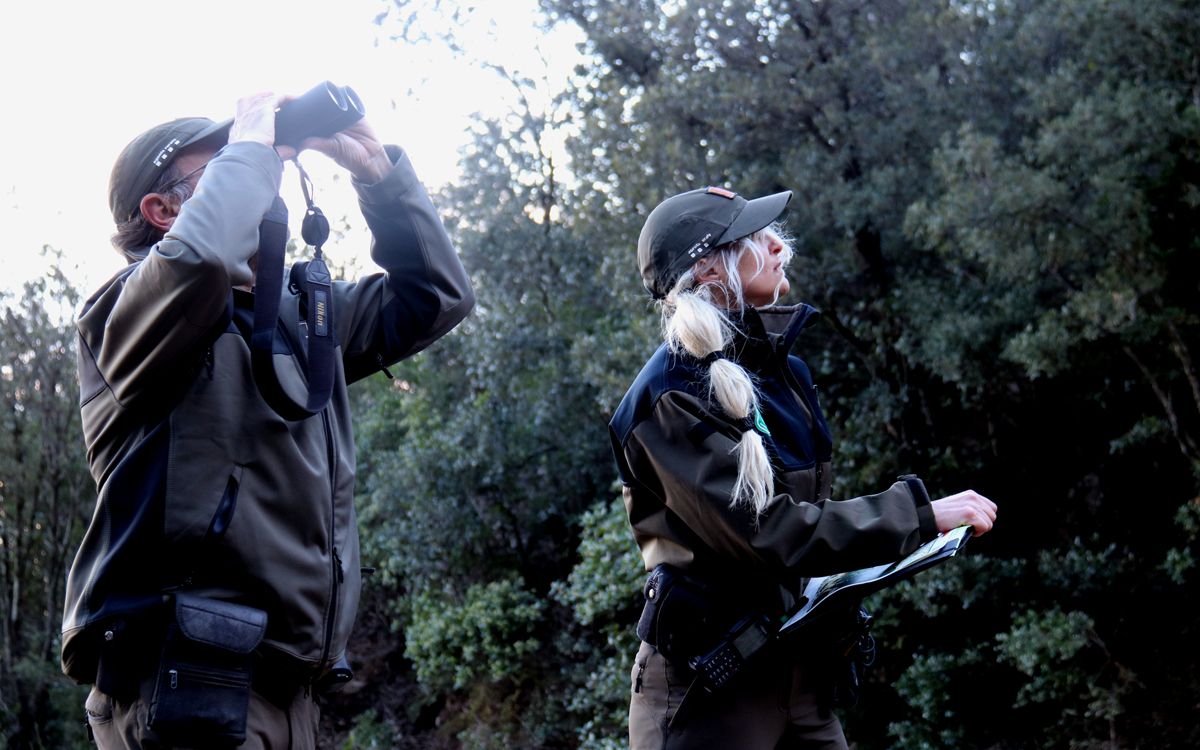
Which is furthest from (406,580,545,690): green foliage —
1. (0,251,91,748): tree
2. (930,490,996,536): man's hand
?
(930,490,996,536): man's hand

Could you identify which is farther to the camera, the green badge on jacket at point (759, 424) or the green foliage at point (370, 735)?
the green foliage at point (370, 735)

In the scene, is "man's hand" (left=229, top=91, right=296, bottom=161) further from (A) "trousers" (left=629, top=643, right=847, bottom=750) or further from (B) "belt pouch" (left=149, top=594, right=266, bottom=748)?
(A) "trousers" (left=629, top=643, right=847, bottom=750)

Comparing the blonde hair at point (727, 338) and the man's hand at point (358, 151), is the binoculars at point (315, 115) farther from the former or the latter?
the blonde hair at point (727, 338)

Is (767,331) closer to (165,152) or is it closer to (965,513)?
(965,513)

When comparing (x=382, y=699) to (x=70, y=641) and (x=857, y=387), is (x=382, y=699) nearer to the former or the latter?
(x=857, y=387)

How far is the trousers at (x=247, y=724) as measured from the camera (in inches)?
86.9

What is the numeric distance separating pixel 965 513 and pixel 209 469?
1.67 meters

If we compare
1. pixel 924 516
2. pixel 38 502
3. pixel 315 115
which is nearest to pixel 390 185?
pixel 315 115

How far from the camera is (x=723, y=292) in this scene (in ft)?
9.55

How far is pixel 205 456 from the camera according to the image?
227 centimetres

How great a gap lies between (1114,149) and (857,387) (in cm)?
240

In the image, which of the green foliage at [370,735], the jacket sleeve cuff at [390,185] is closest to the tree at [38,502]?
the green foliage at [370,735]

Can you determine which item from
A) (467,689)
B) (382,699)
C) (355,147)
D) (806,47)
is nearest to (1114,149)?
(806,47)

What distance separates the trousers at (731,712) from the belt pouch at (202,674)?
3.29 ft
